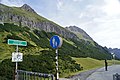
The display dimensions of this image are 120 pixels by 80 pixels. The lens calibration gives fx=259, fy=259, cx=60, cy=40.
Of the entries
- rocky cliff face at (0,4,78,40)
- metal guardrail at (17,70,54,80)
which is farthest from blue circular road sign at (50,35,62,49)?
rocky cliff face at (0,4,78,40)

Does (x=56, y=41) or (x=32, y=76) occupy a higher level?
(x=56, y=41)

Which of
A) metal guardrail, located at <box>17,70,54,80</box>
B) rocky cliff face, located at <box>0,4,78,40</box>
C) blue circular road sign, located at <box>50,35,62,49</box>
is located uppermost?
rocky cliff face, located at <box>0,4,78,40</box>

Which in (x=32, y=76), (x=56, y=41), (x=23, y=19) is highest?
(x=23, y=19)

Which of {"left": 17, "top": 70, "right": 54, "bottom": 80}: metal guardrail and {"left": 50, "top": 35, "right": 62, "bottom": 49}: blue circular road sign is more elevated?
{"left": 50, "top": 35, "right": 62, "bottom": 49}: blue circular road sign

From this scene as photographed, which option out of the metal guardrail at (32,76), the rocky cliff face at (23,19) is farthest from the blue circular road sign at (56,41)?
the rocky cliff face at (23,19)

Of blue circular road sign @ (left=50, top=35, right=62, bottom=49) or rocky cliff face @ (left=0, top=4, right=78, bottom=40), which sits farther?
rocky cliff face @ (left=0, top=4, right=78, bottom=40)

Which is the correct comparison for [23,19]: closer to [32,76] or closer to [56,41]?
[32,76]

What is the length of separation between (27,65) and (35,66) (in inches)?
54.1

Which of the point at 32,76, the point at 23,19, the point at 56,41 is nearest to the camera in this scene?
the point at 56,41

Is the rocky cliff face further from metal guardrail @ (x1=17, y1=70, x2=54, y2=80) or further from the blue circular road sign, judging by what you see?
the blue circular road sign

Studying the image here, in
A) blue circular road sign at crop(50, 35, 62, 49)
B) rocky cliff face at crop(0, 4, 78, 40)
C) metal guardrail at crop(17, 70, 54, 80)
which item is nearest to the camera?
blue circular road sign at crop(50, 35, 62, 49)

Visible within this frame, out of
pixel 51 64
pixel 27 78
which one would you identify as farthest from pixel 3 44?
pixel 27 78

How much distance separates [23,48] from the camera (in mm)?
67375

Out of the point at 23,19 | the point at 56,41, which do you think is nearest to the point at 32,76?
the point at 56,41
